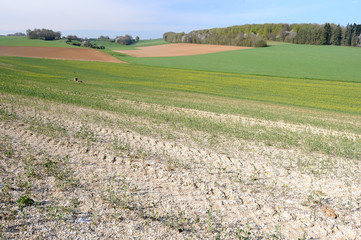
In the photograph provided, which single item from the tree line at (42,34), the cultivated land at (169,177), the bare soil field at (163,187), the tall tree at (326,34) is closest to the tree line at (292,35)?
the tall tree at (326,34)

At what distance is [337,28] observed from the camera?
93.8 meters

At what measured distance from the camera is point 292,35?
10044 centimetres

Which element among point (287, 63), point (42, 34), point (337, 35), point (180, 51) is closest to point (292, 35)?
point (337, 35)

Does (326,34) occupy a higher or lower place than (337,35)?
higher

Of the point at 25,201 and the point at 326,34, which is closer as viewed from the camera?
the point at 25,201

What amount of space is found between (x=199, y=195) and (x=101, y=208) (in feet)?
7.58

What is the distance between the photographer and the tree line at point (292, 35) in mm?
93438

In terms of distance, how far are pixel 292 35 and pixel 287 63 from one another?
151ft

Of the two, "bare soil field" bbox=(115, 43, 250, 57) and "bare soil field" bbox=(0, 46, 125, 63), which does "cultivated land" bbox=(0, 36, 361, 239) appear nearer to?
"bare soil field" bbox=(0, 46, 125, 63)

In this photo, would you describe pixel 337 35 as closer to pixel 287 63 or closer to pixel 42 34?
pixel 287 63

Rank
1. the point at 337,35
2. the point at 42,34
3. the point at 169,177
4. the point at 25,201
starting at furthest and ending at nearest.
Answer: the point at 42,34 → the point at 337,35 → the point at 169,177 → the point at 25,201

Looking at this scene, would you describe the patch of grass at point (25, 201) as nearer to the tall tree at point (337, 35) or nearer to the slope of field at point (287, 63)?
the slope of field at point (287, 63)

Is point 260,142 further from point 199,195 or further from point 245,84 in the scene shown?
point 245,84

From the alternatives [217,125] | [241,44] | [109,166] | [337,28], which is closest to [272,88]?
[217,125]
